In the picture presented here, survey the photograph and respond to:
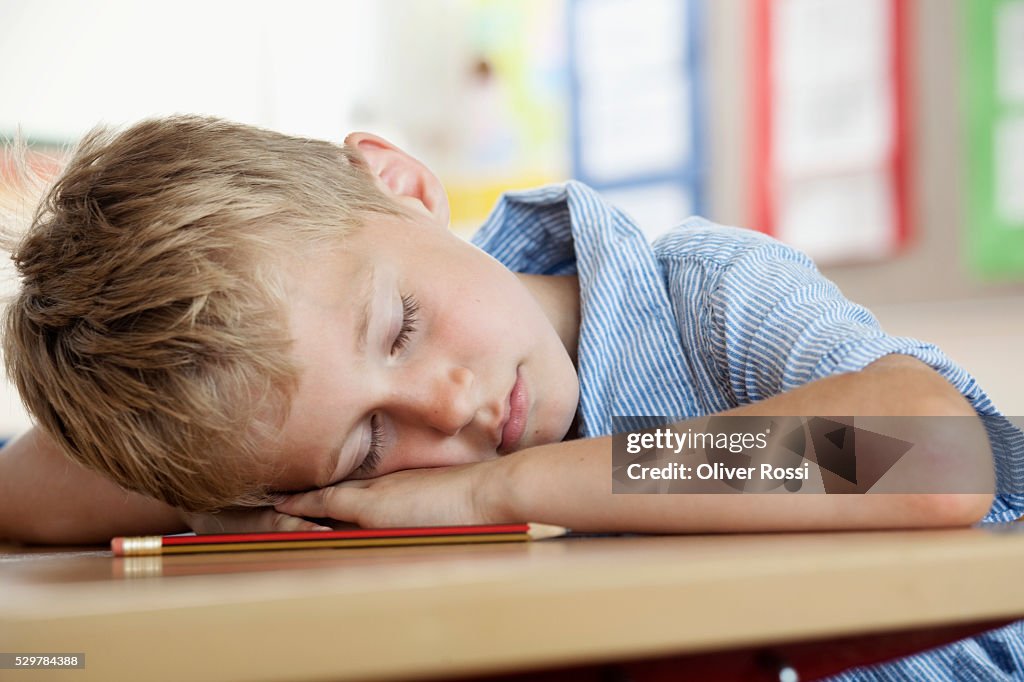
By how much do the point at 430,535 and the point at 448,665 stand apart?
0.77ft

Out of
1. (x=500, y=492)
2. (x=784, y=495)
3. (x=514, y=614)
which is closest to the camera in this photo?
(x=514, y=614)

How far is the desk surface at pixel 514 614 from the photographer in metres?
0.27

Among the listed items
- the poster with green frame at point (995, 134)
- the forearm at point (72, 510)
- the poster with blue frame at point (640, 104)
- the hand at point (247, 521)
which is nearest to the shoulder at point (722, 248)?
the hand at point (247, 521)

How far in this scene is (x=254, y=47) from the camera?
3346 millimetres

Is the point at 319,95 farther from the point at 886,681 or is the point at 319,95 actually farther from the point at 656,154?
the point at 886,681

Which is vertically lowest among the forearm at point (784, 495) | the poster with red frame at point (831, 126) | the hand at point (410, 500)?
the hand at point (410, 500)

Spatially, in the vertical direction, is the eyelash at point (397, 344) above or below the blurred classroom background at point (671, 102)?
below

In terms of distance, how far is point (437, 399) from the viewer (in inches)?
29.4

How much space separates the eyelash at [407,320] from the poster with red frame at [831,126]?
63.1 inches

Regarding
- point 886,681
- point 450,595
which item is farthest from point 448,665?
point 886,681

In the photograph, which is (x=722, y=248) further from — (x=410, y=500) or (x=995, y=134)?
(x=995, y=134)

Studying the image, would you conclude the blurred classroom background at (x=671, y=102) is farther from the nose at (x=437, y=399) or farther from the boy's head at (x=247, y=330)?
the nose at (x=437, y=399)

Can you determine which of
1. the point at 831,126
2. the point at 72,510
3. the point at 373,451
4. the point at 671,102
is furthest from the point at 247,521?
the point at 671,102

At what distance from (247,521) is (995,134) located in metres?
1.72
